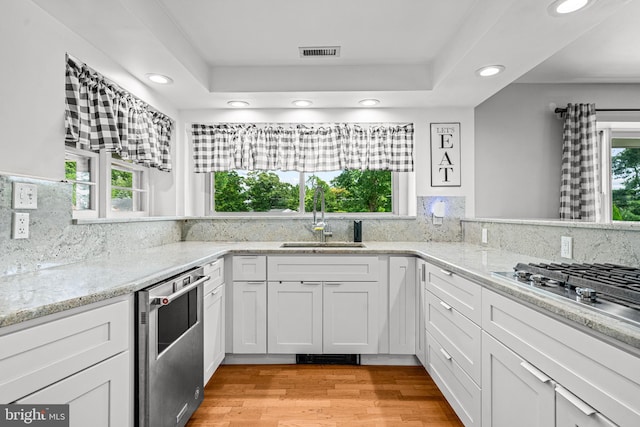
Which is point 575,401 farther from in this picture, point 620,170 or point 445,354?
point 620,170

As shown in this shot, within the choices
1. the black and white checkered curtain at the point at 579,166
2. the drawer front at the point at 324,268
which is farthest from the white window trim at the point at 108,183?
the black and white checkered curtain at the point at 579,166

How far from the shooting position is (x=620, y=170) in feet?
11.1

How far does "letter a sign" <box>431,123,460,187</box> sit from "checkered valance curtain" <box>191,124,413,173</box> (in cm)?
23

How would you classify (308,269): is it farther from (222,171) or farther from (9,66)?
(9,66)

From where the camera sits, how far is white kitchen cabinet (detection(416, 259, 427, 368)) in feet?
7.68

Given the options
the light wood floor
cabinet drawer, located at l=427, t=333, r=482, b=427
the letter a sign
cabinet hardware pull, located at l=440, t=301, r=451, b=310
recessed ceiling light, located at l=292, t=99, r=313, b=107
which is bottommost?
the light wood floor

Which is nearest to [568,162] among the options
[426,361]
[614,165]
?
[614,165]

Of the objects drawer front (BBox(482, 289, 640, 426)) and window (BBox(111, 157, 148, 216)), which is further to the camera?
window (BBox(111, 157, 148, 216))

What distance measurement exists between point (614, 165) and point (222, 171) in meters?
3.96

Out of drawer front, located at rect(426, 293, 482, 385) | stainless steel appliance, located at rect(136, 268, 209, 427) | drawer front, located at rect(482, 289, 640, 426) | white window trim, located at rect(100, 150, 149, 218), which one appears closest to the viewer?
drawer front, located at rect(482, 289, 640, 426)

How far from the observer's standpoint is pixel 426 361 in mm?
2314

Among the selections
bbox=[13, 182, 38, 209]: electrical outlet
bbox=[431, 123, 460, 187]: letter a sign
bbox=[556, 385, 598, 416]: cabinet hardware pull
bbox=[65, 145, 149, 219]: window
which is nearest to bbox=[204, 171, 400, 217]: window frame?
bbox=[431, 123, 460, 187]: letter a sign

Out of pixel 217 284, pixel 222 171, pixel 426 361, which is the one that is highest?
pixel 222 171

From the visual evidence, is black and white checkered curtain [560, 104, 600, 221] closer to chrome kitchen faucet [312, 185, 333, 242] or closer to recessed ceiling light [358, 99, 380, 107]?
recessed ceiling light [358, 99, 380, 107]
